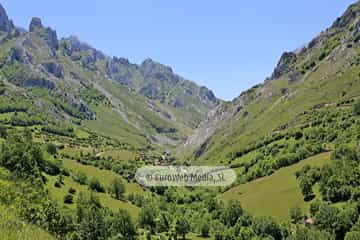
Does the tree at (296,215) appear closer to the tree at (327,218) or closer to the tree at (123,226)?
the tree at (327,218)

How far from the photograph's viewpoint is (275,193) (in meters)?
158

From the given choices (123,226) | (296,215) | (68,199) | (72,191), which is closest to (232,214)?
(296,215)

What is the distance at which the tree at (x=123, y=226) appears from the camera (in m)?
130

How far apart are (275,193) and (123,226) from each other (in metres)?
64.4

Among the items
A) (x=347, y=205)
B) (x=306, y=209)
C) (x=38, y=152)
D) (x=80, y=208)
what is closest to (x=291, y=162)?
(x=306, y=209)

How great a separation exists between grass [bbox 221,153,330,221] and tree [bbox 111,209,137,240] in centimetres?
4912

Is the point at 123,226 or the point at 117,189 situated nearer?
the point at 123,226

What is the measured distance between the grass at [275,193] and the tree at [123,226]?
161 feet

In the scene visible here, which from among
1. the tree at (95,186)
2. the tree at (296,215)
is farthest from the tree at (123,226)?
the tree at (95,186)

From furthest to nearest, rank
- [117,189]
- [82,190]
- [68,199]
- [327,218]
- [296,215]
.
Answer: [117,189], [82,190], [68,199], [296,215], [327,218]

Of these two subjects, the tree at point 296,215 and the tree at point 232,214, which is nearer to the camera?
the tree at point 296,215

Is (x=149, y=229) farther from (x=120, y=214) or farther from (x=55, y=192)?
(x=55, y=192)

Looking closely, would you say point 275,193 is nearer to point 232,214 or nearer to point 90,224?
point 232,214

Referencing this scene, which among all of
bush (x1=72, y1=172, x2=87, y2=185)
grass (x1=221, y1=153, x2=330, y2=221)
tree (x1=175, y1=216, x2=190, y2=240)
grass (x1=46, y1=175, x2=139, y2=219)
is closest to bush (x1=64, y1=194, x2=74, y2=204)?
grass (x1=46, y1=175, x2=139, y2=219)
